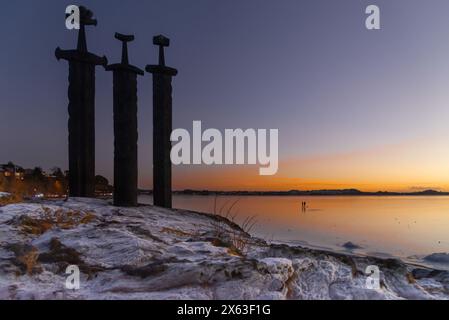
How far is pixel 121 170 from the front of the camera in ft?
23.0

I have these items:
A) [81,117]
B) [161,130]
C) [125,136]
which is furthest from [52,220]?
[161,130]

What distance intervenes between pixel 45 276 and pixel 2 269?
1.42 feet

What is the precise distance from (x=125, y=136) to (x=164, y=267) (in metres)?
4.30

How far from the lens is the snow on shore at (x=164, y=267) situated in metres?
2.91

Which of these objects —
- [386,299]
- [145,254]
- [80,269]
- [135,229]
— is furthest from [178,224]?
[386,299]

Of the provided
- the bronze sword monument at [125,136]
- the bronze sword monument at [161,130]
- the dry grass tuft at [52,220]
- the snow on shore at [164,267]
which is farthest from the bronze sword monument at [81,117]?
the snow on shore at [164,267]

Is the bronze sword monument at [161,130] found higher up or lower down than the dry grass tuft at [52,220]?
higher up

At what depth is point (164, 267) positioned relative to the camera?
10.6ft

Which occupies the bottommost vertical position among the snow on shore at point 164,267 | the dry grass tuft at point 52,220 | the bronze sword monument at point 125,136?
the snow on shore at point 164,267

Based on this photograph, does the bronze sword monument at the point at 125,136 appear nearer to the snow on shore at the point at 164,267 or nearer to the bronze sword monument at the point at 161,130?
the bronze sword monument at the point at 161,130

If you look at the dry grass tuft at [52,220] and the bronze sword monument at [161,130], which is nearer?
the dry grass tuft at [52,220]

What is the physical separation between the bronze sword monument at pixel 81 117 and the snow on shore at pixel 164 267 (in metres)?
2.33

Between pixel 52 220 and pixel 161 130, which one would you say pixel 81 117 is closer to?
pixel 161 130
